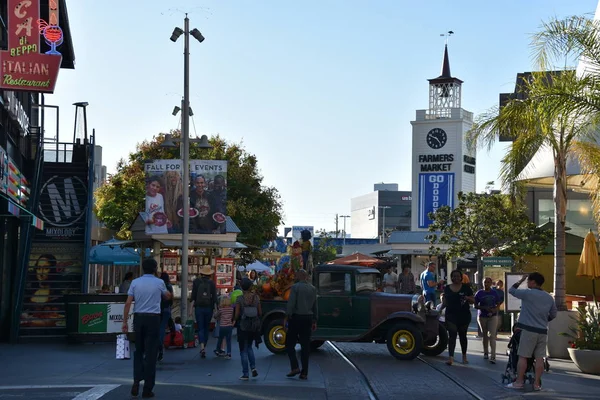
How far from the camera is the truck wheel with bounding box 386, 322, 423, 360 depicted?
18938mm

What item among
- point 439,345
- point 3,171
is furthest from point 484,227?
point 3,171

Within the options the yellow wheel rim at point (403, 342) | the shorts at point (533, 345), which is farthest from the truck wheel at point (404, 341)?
the shorts at point (533, 345)

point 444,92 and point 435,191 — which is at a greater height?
point 444,92

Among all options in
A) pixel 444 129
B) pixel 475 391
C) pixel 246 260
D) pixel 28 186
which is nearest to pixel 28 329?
pixel 28 186

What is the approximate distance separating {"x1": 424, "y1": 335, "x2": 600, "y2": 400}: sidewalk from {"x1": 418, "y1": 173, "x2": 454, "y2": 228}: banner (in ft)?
280

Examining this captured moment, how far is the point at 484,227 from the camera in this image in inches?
1581

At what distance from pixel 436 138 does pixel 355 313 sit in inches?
3603

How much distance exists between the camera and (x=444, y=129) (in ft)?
360

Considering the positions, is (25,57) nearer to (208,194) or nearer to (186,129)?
(186,129)

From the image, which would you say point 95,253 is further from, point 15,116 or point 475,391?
point 475,391

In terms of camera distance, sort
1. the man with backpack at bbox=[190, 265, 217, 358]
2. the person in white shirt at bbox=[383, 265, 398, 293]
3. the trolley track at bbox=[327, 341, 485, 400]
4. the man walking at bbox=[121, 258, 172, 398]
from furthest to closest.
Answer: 1. the person in white shirt at bbox=[383, 265, 398, 293]
2. the man with backpack at bbox=[190, 265, 217, 358]
3. the trolley track at bbox=[327, 341, 485, 400]
4. the man walking at bbox=[121, 258, 172, 398]

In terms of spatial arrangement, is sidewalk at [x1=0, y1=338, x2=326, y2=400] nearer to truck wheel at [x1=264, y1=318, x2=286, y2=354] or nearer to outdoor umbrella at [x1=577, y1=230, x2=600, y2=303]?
truck wheel at [x1=264, y1=318, x2=286, y2=354]

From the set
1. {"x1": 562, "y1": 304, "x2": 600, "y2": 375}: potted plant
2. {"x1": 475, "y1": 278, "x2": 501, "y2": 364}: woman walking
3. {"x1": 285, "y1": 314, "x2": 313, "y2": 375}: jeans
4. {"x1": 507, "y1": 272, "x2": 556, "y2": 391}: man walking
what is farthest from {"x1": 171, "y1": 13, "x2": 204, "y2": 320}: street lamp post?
{"x1": 507, "y1": 272, "x2": 556, "y2": 391}: man walking

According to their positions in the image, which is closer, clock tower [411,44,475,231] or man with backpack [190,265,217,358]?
man with backpack [190,265,217,358]
